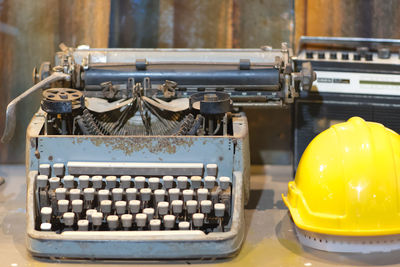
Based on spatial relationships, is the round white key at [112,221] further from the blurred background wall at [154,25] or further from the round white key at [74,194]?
the blurred background wall at [154,25]

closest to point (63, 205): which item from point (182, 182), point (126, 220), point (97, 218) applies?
point (97, 218)

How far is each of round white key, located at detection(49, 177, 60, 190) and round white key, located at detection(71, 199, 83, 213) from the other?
122 millimetres

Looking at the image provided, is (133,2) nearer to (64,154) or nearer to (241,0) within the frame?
(241,0)

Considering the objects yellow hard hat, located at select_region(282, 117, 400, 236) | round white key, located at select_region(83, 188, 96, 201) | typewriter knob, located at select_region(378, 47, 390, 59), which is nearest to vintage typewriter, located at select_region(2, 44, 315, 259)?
round white key, located at select_region(83, 188, 96, 201)

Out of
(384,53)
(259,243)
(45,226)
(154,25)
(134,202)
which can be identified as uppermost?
(154,25)

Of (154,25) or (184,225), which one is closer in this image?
(184,225)

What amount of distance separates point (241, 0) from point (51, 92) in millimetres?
1318

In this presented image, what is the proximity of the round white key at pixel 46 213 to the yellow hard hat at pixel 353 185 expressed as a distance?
1.05 meters

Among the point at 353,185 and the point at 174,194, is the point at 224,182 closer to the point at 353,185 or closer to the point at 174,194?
the point at 174,194

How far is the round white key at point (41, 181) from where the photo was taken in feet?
9.91

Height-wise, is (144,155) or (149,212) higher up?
(144,155)

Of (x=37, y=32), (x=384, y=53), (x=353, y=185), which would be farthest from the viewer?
(x=37, y=32)

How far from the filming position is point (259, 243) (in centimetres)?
311

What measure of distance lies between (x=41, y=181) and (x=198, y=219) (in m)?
0.70
